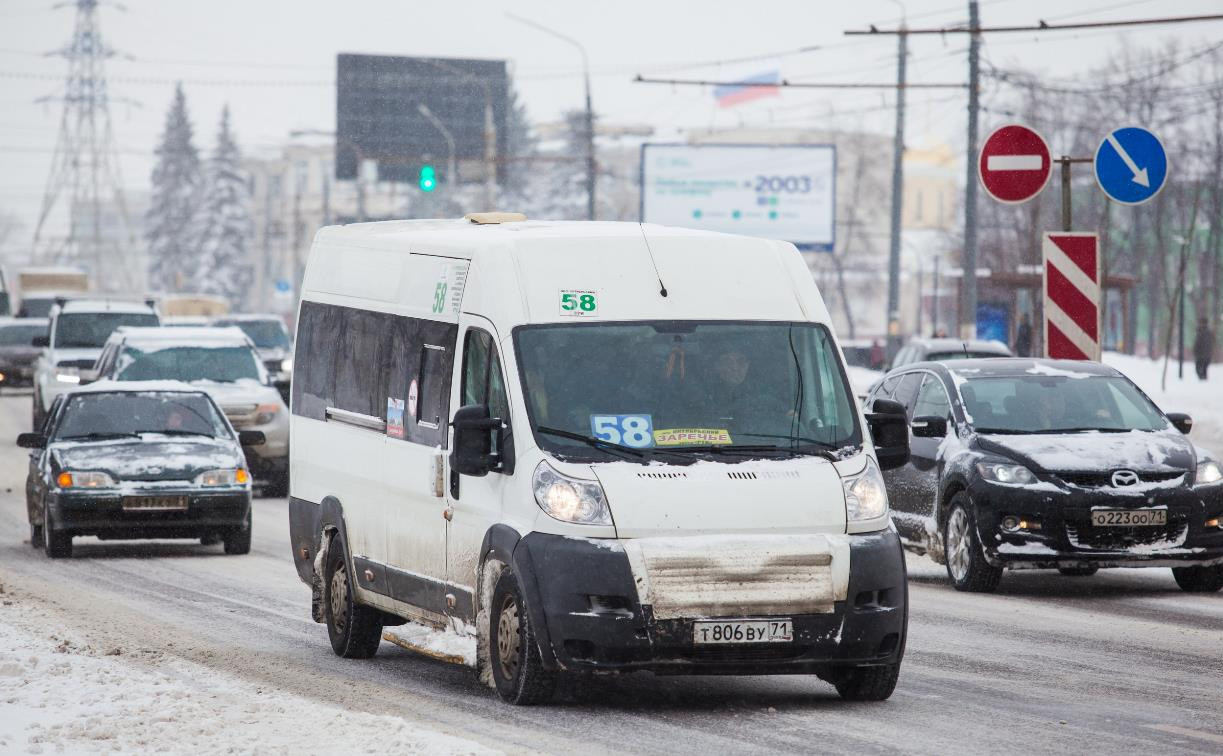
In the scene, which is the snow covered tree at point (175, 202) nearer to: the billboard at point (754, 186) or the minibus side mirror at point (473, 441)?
the billboard at point (754, 186)

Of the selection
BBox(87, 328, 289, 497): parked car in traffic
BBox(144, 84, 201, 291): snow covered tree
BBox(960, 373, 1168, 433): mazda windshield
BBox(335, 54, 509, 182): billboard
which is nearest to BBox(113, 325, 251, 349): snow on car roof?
BBox(87, 328, 289, 497): parked car in traffic

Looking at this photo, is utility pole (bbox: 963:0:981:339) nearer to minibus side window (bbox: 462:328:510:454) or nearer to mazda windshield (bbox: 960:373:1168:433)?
mazda windshield (bbox: 960:373:1168:433)

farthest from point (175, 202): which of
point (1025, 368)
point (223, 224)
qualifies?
point (1025, 368)

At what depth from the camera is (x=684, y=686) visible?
10359 mm

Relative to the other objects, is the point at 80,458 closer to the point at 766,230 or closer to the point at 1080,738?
the point at 1080,738

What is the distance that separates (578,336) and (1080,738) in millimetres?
2818

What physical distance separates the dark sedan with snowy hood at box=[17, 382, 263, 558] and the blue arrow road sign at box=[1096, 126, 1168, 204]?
7.58 metres

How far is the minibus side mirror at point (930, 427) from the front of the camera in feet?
49.1

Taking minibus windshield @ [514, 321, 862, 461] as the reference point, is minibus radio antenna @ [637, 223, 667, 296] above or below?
above

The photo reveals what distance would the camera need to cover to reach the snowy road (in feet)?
28.0

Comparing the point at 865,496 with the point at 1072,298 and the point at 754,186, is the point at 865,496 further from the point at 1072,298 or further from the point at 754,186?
the point at 754,186

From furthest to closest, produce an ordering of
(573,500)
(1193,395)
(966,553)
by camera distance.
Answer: (1193,395) → (966,553) → (573,500)

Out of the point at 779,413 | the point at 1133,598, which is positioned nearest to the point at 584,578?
the point at 779,413

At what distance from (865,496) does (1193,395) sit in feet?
99.8
